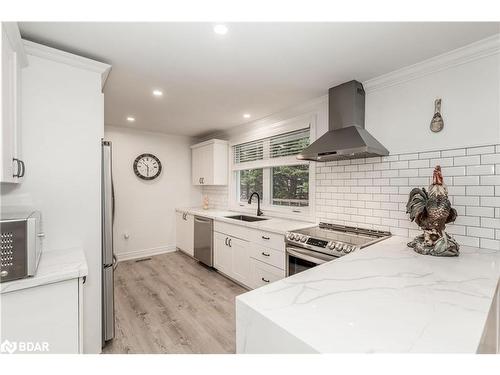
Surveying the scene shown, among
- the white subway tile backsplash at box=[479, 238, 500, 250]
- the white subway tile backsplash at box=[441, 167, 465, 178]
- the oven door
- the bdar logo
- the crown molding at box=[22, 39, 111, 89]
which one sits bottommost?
the bdar logo

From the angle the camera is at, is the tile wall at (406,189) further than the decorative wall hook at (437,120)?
No

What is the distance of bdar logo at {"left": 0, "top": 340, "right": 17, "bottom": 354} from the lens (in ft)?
3.78

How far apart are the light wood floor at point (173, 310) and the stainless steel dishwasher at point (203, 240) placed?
6.7 inches

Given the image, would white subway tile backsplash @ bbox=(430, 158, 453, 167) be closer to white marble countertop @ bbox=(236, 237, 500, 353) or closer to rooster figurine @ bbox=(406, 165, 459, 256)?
rooster figurine @ bbox=(406, 165, 459, 256)

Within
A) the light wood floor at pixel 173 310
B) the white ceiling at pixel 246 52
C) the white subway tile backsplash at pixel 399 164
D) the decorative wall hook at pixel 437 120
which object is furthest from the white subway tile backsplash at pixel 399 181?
the light wood floor at pixel 173 310

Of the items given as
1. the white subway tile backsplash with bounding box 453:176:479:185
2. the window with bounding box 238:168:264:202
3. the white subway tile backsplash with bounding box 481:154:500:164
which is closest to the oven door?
the white subway tile backsplash with bounding box 453:176:479:185

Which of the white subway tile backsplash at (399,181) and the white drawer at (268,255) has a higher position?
the white subway tile backsplash at (399,181)

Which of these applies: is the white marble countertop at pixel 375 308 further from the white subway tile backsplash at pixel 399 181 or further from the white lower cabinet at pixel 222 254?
the white lower cabinet at pixel 222 254

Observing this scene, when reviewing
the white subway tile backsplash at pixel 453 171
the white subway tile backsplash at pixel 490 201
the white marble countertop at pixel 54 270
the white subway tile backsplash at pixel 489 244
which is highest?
the white subway tile backsplash at pixel 453 171

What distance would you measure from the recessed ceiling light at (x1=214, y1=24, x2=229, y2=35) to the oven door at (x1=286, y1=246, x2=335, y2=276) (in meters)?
1.81

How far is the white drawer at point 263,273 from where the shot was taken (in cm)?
251

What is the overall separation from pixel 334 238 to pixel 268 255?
2.61 ft

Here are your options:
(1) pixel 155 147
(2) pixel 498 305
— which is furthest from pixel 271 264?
(1) pixel 155 147

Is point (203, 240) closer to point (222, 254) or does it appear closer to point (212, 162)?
point (222, 254)
